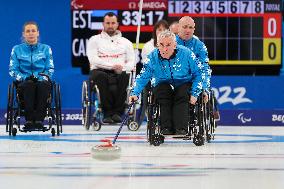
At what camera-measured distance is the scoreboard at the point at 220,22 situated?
9.50 metres

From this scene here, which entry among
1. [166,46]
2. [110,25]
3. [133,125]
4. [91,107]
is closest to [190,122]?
[166,46]

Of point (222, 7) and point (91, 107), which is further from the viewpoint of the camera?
point (222, 7)

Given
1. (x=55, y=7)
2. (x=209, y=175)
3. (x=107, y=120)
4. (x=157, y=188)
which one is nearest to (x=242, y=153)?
(x=209, y=175)

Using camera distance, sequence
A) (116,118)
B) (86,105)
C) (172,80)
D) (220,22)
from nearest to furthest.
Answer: (172,80), (86,105), (116,118), (220,22)

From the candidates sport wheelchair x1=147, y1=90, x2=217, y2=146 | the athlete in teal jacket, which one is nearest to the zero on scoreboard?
the athlete in teal jacket

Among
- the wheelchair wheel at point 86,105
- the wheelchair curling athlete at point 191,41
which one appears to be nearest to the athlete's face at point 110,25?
the wheelchair wheel at point 86,105

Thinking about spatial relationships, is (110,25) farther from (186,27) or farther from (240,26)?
(186,27)

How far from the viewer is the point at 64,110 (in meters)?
9.84

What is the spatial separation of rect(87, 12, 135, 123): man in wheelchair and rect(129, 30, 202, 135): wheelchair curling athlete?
199 cm

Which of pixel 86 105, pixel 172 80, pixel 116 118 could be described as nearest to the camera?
pixel 172 80

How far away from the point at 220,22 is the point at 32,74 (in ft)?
8.80

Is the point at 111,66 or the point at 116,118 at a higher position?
the point at 111,66

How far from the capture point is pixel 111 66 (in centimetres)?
862

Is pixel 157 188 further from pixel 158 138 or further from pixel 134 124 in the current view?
pixel 134 124
